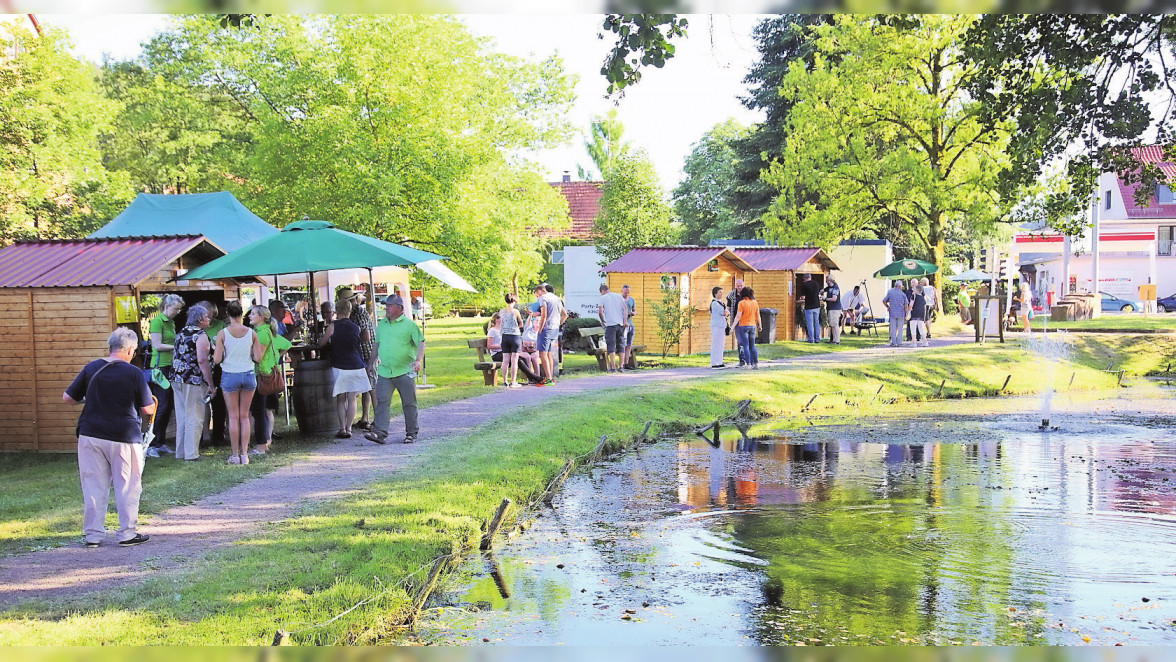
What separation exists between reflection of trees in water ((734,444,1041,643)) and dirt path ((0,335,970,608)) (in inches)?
167

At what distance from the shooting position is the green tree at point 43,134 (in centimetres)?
2025

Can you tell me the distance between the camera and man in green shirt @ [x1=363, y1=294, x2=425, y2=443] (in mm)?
13305

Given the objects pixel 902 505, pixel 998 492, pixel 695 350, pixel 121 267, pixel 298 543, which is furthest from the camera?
pixel 695 350

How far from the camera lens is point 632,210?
3978 cm

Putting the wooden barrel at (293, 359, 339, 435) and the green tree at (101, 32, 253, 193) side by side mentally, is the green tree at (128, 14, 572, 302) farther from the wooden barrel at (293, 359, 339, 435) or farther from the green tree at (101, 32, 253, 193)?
the wooden barrel at (293, 359, 339, 435)

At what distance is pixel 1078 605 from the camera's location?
25.4 feet

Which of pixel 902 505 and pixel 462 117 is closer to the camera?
pixel 902 505

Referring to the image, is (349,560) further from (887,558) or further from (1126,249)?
(1126,249)

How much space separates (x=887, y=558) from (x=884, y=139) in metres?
31.1

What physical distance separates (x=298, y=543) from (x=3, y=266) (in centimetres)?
918

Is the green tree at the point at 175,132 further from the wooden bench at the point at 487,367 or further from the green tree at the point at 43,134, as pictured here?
the wooden bench at the point at 487,367

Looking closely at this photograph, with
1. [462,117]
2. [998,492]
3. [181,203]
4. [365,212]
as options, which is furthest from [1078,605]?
[462,117]

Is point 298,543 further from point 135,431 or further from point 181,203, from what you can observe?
point 181,203

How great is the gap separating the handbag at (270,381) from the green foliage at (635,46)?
6490 mm
